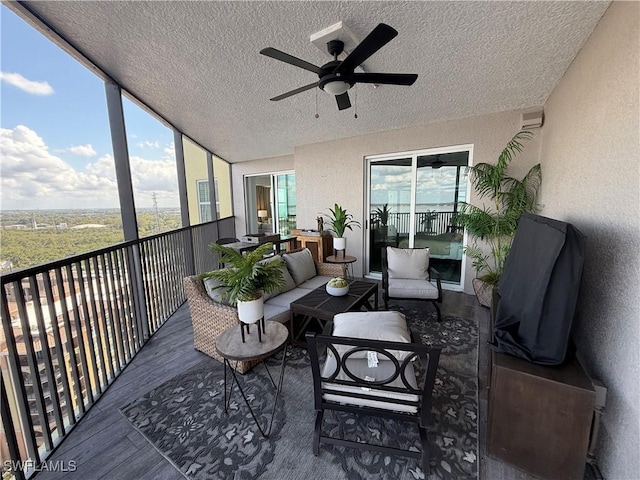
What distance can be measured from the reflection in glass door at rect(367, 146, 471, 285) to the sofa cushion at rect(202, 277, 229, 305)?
3314 millimetres

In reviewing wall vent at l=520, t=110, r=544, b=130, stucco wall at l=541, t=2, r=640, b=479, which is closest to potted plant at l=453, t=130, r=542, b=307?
wall vent at l=520, t=110, r=544, b=130

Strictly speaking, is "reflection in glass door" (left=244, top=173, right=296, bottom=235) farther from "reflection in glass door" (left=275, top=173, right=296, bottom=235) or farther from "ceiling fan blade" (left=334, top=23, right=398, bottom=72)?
"ceiling fan blade" (left=334, top=23, right=398, bottom=72)

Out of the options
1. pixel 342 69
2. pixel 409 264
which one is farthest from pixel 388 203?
pixel 342 69

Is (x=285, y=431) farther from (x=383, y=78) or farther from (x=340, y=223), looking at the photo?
(x=340, y=223)

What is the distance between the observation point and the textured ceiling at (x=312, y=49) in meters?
1.87

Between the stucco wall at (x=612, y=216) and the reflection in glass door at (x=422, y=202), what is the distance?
1.89 metres

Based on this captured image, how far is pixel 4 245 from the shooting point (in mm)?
1482

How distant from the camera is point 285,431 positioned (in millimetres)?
1669

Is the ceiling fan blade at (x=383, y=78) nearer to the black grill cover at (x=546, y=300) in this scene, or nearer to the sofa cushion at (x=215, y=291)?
the black grill cover at (x=546, y=300)

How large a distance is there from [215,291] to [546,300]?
2413mm

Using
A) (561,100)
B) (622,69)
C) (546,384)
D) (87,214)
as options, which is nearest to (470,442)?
(546,384)

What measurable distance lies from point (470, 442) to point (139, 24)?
3.82 m

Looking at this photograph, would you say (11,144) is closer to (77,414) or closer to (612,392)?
(77,414)

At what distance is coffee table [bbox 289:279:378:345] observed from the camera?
238 centimetres
